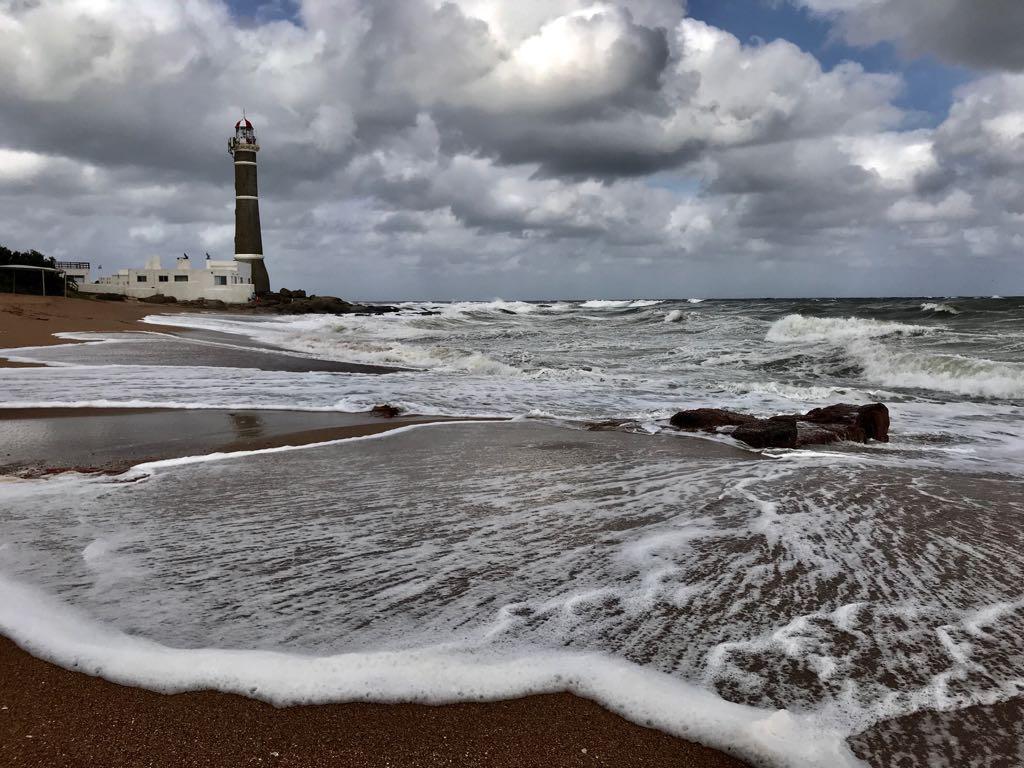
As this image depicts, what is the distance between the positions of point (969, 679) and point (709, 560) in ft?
3.73

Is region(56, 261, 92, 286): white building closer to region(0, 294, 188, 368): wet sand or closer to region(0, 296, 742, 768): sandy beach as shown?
region(0, 294, 188, 368): wet sand

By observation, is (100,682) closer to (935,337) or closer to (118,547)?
(118,547)

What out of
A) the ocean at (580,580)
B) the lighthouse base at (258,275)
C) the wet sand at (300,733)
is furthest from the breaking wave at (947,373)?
the lighthouse base at (258,275)

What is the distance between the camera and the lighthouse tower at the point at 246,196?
48.7 meters

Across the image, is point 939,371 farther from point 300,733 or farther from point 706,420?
point 300,733

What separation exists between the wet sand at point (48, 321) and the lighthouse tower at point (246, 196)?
2126cm

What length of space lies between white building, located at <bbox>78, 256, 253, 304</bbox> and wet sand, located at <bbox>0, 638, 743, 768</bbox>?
48935 mm

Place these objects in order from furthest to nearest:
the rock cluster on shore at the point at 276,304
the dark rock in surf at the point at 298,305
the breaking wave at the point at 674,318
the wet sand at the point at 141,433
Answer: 1. the dark rock in surf at the point at 298,305
2. the rock cluster on shore at the point at 276,304
3. the breaking wave at the point at 674,318
4. the wet sand at the point at 141,433

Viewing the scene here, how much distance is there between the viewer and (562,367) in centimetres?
1452

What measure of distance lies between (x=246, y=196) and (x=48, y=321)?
31952 millimetres

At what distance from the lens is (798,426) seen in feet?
23.2

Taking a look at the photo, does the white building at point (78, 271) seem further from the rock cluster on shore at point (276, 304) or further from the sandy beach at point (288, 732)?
the sandy beach at point (288, 732)

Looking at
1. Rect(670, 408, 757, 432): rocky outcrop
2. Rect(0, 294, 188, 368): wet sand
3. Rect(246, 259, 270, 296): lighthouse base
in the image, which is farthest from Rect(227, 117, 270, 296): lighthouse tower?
Rect(670, 408, 757, 432): rocky outcrop

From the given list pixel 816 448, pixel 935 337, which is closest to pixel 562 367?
pixel 816 448
